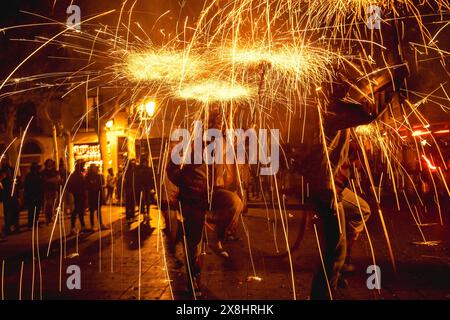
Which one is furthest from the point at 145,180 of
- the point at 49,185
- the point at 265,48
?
the point at 265,48

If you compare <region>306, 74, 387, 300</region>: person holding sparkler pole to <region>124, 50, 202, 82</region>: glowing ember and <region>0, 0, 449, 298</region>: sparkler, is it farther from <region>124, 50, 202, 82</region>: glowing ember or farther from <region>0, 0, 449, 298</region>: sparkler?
<region>124, 50, 202, 82</region>: glowing ember

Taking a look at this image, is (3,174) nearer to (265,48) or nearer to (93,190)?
(93,190)

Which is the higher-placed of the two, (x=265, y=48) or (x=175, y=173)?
(x=265, y=48)

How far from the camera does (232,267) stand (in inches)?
250

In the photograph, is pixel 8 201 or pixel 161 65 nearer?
pixel 161 65

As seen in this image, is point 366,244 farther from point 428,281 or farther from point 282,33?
point 282,33

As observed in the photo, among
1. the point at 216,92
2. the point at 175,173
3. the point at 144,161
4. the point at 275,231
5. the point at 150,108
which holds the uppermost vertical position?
the point at 150,108

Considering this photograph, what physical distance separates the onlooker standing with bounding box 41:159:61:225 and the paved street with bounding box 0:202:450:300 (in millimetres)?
2809

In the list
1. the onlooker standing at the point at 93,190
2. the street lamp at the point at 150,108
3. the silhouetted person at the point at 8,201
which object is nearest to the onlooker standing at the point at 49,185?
the silhouetted person at the point at 8,201

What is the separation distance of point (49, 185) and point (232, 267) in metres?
7.97

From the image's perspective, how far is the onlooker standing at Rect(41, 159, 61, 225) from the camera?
40.6ft

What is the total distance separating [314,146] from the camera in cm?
414

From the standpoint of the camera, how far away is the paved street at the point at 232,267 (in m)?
5.02

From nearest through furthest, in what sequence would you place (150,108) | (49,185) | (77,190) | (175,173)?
(175,173)
(77,190)
(49,185)
(150,108)
